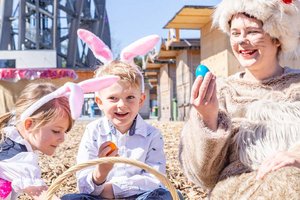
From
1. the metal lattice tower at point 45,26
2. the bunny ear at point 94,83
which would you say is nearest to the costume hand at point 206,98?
the bunny ear at point 94,83

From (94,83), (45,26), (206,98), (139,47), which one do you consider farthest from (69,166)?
(45,26)

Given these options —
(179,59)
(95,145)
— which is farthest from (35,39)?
(95,145)

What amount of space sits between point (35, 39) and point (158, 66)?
6.11m

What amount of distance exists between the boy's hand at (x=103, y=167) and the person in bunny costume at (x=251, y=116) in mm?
279

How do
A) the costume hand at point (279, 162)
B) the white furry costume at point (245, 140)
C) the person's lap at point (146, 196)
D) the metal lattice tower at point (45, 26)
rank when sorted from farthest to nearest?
the metal lattice tower at point (45, 26) → the person's lap at point (146, 196) → the white furry costume at point (245, 140) → the costume hand at point (279, 162)

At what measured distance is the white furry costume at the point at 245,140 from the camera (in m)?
1.77

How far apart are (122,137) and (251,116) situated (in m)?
0.58

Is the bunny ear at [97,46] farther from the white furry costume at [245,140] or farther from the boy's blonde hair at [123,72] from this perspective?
the white furry costume at [245,140]

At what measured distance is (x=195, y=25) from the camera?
33.2ft

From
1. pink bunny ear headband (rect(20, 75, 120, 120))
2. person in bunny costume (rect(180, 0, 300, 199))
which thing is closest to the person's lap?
person in bunny costume (rect(180, 0, 300, 199))

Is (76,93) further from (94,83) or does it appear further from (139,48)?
(139,48)

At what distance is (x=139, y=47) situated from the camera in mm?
2248

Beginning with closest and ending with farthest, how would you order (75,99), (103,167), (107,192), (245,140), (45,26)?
(75,99) → (245,140) → (103,167) → (107,192) → (45,26)

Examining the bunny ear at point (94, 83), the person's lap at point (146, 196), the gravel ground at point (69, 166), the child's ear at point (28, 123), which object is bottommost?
the gravel ground at point (69, 166)
